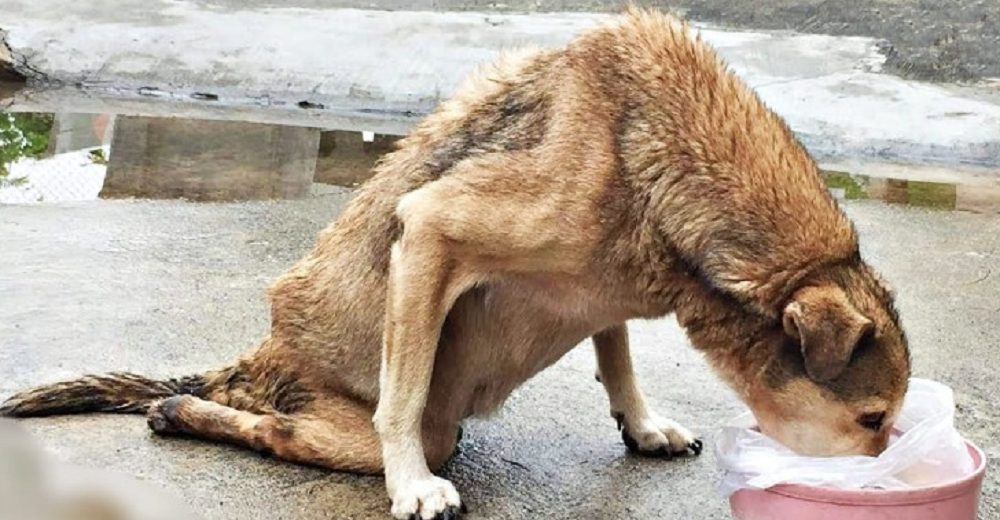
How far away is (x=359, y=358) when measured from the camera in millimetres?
4324

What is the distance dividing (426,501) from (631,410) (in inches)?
38.6

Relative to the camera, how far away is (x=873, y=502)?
10.9 feet

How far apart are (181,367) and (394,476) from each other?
5.10 ft

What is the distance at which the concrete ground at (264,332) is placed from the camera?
165 inches

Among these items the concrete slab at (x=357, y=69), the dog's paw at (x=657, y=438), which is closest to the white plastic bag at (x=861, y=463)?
the dog's paw at (x=657, y=438)

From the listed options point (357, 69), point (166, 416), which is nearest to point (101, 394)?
point (166, 416)

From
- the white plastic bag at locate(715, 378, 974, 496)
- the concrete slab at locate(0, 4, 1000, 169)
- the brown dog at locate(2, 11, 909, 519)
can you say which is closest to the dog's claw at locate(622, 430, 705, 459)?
the brown dog at locate(2, 11, 909, 519)

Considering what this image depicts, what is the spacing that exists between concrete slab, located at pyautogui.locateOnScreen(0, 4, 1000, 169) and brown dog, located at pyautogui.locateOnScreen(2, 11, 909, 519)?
21.7 feet

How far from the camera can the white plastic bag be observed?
3574mm

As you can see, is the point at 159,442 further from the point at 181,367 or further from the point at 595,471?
the point at 595,471

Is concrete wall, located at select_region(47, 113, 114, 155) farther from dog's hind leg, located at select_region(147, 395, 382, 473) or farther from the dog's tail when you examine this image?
dog's hind leg, located at select_region(147, 395, 382, 473)

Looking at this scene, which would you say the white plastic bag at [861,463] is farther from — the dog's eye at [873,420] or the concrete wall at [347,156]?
the concrete wall at [347,156]

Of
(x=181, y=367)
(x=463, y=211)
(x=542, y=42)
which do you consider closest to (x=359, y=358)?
(x=463, y=211)

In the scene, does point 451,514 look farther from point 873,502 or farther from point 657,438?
point 873,502
